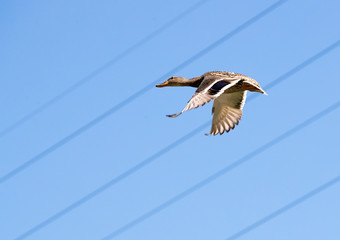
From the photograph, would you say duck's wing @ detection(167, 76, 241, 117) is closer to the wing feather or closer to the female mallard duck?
the female mallard duck

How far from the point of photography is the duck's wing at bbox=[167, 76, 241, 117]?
14.7 metres

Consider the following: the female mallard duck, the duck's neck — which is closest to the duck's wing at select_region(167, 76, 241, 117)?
the female mallard duck

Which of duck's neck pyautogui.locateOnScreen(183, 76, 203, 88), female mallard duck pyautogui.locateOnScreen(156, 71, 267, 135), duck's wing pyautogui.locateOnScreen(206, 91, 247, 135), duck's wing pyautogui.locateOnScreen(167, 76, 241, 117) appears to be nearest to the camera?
duck's wing pyautogui.locateOnScreen(167, 76, 241, 117)

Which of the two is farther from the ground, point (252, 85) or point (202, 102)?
point (252, 85)

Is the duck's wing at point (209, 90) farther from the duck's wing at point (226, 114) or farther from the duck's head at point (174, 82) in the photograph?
the duck's wing at point (226, 114)

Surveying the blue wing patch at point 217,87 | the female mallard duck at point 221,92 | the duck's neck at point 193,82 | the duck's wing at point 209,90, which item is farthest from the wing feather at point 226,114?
the blue wing patch at point 217,87

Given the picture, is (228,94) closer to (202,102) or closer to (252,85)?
(252,85)

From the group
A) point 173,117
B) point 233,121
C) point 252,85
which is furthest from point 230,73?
point 173,117

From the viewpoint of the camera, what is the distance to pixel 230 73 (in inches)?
696

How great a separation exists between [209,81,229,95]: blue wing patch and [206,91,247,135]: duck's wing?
3.13 m

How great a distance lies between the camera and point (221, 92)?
1562 cm

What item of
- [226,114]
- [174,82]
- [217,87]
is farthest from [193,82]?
[217,87]

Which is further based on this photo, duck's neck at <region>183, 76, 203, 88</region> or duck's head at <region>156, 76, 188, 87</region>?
duck's head at <region>156, 76, 188, 87</region>

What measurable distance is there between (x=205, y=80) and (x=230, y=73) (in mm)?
1301
